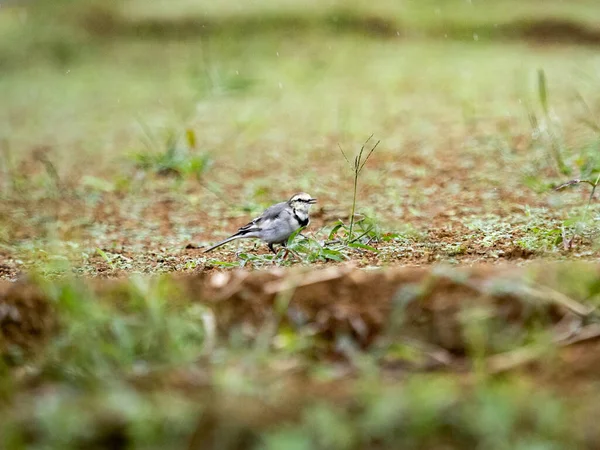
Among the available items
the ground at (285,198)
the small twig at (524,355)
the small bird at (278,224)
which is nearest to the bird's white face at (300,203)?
the small bird at (278,224)

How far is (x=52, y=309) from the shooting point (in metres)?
2.62

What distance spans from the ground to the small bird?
12 cm

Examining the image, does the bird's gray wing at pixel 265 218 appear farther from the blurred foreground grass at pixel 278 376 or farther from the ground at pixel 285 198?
the blurred foreground grass at pixel 278 376

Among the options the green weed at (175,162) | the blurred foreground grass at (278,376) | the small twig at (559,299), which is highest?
the small twig at (559,299)

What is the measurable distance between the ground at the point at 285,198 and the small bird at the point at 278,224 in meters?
0.12

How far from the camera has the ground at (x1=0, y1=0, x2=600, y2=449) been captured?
2.13m

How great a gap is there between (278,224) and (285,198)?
126 centimetres

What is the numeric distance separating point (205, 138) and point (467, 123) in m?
1.84

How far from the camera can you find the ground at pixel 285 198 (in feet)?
6.98

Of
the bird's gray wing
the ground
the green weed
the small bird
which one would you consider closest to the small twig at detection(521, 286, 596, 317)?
the ground

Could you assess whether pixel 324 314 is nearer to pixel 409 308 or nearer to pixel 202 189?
pixel 409 308

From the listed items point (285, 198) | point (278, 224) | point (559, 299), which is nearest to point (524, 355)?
point (559, 299)

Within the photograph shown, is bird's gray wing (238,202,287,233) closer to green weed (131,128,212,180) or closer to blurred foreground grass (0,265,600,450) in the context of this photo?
blurred foreground grass (0,265,600,450)

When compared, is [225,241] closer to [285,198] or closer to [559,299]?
[285,198]
